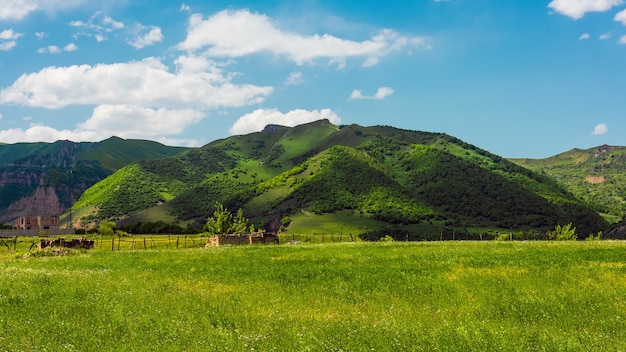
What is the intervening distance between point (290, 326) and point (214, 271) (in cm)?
1784

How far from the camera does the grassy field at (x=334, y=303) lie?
16125mm

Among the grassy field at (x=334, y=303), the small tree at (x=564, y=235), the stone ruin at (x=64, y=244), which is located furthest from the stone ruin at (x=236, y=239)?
the small tree at (x=564, y=235)

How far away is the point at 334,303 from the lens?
23969 millimetres

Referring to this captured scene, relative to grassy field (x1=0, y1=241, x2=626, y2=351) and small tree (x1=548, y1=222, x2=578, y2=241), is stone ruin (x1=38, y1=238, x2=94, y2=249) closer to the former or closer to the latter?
grassy field (x1=0, y1=241, x2=626, y2=351)

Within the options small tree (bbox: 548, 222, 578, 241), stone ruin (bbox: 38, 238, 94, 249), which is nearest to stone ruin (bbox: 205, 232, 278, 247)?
stone ruin (bbox: 38, 238, 94, 249)

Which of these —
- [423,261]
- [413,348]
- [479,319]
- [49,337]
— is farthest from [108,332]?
[423,261]

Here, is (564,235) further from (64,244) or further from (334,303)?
(334,303)

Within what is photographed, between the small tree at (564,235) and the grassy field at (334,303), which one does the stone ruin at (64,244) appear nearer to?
the grassy field at (334,303)

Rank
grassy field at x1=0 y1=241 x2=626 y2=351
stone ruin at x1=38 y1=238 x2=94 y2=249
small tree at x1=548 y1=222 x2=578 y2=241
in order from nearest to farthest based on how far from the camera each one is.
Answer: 1. grassy field at x1=0 y1=241 x2=626 y2=351
2. stone ruin at x1=38 y1=238 x2=94 y2=249
3. small tree at x1=548 y1=222 x2=578 y2=241

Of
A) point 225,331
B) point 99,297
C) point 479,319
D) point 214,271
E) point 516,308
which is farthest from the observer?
point 214,271

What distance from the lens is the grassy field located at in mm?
16125

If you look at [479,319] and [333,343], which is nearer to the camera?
[333,343]

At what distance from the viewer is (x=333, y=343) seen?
15797mm

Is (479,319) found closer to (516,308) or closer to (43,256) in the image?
(516,308)
